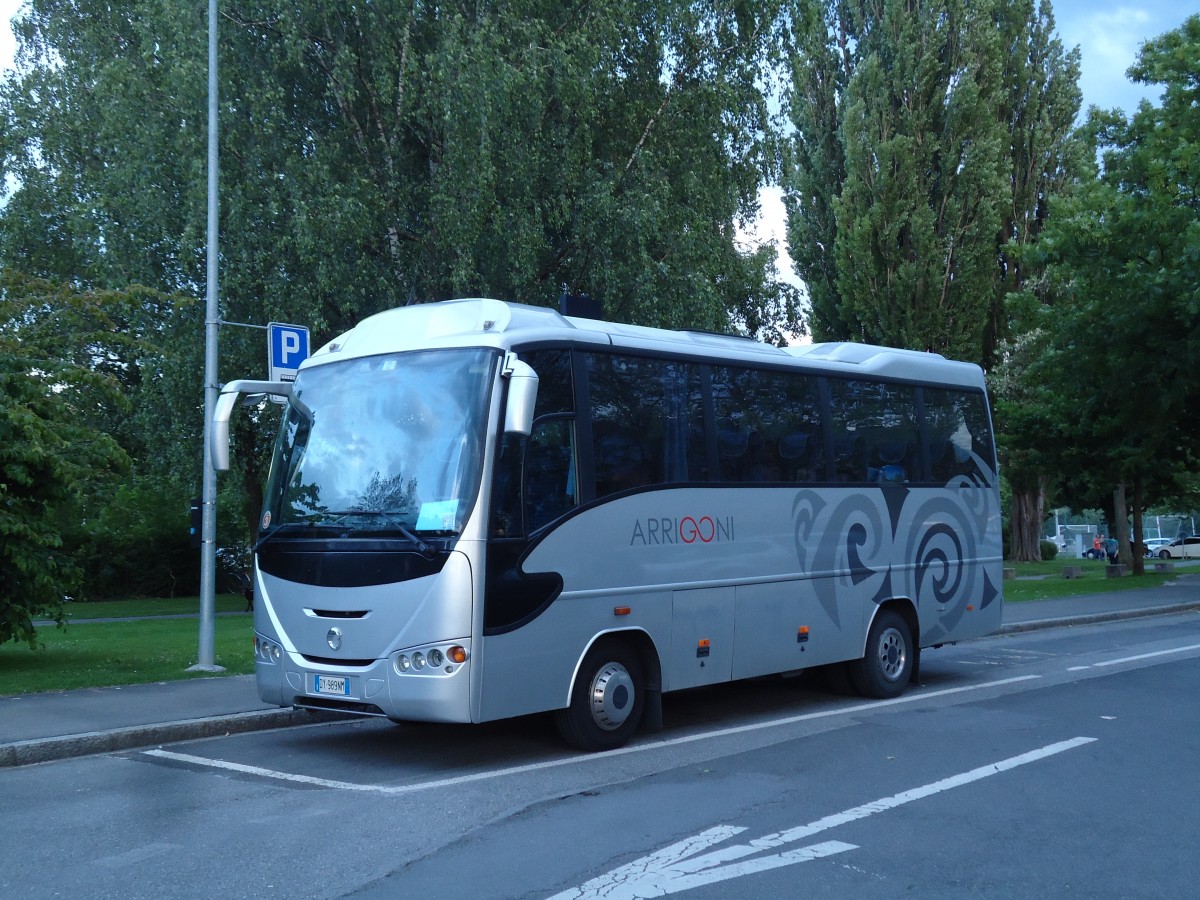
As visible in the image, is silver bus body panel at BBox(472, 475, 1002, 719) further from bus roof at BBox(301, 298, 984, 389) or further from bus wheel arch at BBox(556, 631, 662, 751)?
bus roof at BBox(301, 298, 984, 389)

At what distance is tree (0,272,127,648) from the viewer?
1282cm

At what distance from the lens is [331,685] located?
339 inches

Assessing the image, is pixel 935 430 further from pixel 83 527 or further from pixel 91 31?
pixel 83 527

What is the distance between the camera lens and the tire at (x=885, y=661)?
1190 cm

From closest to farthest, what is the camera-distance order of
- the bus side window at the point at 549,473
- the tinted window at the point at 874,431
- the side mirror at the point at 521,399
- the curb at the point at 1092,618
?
1. the side mirror at the point at 521,399
2. the bus side window at the point at 549,473
3. the tinted window at the point at 874,431
4. the curb at the point at 1092,618

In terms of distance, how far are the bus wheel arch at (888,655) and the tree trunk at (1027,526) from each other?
36.4m

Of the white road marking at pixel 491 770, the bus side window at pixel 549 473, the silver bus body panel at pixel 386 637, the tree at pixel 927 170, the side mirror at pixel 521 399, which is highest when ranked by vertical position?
the tree at pixel 927 170

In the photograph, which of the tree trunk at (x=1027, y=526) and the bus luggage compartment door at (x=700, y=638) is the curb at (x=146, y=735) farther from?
the tree trunk at (x=1027, y=526)

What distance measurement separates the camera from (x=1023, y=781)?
26.1 feet

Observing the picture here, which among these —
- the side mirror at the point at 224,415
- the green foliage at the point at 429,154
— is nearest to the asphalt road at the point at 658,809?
the side mirror at the point at 224,415

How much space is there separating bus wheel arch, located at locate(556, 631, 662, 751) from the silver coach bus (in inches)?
0.8

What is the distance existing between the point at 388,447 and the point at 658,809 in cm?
324

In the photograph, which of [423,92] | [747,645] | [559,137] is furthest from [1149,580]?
[747,645]

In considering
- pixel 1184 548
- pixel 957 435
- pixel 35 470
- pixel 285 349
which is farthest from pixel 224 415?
pixel 1184 548
